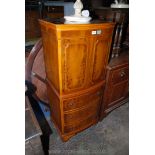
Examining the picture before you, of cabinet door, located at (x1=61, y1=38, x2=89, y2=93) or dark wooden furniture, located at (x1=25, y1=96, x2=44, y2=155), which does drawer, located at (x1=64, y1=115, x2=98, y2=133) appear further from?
dark wooden furniture, located at (x1=25, y1=96, x2=44, y2=155)

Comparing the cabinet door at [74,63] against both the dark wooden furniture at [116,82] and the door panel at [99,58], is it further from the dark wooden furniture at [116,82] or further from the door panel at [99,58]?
the dark wooden furniture at [116,82]

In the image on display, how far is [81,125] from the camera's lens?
5.82 feet

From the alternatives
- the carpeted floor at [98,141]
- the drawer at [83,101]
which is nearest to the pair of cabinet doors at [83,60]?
the drawer at [83,101]

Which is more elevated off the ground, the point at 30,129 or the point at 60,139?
the point at 30,129

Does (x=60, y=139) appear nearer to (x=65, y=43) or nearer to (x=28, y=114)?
(x=28, y=114)

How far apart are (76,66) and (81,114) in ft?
1.98

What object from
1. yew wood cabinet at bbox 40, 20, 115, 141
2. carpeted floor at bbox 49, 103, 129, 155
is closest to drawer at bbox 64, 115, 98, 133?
yew wood cabinet at bbox 40, 20, 115, 141

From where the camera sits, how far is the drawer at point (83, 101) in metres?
1.48

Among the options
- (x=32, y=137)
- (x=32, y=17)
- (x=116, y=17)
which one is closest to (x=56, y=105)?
(x=32, y=137)

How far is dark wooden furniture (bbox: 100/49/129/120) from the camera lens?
1699mm

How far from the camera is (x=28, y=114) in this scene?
3.72 ft

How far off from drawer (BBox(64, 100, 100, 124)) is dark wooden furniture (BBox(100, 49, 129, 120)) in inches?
5.7
